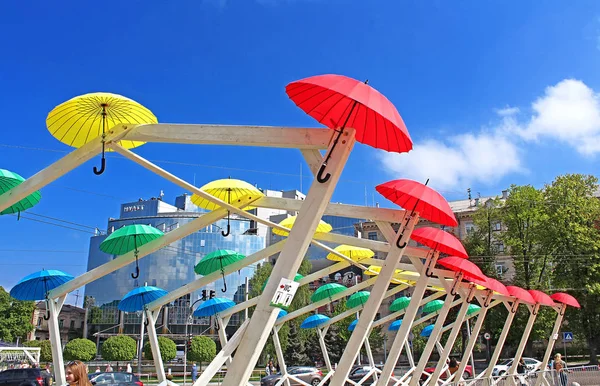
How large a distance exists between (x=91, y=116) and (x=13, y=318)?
248 ft

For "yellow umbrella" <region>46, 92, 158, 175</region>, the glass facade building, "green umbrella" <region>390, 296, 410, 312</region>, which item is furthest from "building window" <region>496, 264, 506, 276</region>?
"yellow umbrella" <region>46, 92, 158, 175</region>

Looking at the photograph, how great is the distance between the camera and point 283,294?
649 centimetres

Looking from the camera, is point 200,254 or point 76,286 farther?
point 200,254

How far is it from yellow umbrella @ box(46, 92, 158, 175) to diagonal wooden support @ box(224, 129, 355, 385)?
3382mm

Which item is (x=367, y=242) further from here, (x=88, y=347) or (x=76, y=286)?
(x=88, y=347)

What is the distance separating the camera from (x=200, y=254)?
87625 mm

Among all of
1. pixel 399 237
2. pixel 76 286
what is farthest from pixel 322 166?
pixel 76 286

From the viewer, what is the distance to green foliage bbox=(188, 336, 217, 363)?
47.0m

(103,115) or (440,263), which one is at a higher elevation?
Result: (103,115)

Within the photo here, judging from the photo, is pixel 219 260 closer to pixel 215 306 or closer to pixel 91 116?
pixel 215 306

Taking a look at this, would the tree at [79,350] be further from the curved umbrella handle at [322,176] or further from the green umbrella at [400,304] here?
the curved umbrella handle at [322,176]

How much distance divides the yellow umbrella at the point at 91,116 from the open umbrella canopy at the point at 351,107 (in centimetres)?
302

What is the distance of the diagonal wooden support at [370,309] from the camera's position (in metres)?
9.87

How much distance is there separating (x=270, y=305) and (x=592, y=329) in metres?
39.0
